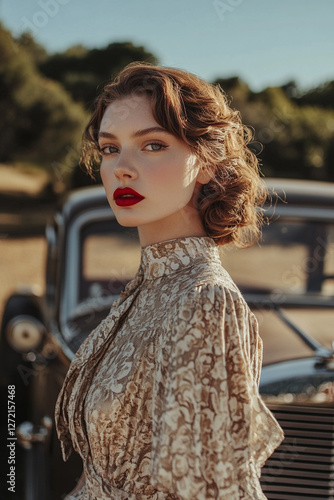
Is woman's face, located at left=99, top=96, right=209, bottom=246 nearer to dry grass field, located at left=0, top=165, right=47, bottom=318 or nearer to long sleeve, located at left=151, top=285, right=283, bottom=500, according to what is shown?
long sleeve, located at left=151, top=285, right=283, bottom=500

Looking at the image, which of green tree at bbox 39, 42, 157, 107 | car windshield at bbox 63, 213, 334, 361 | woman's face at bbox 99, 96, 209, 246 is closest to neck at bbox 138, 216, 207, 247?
woman's face at bbox 99, 96, 209, 246

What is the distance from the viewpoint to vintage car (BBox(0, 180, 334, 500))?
278cm

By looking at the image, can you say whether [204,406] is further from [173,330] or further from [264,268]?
[264,268]

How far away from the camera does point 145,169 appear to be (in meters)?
1.16

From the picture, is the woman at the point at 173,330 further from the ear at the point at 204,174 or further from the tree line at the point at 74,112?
the tree line at the point at 74,112

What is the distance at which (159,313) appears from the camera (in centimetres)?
110

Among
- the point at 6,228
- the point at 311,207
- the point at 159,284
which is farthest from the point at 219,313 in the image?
the point at 6,228

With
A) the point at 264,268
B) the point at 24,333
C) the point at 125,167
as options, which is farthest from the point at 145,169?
the point at 264,268

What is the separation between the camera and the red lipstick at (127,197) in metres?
1.17

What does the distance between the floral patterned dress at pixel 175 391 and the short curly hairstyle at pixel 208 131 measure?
99mm

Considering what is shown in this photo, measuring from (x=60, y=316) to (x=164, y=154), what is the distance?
2.10 m

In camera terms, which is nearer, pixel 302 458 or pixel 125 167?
pixel 125 167

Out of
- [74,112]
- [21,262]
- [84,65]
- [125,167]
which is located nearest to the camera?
[125,167]

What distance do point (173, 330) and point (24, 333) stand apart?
214 centimetres
